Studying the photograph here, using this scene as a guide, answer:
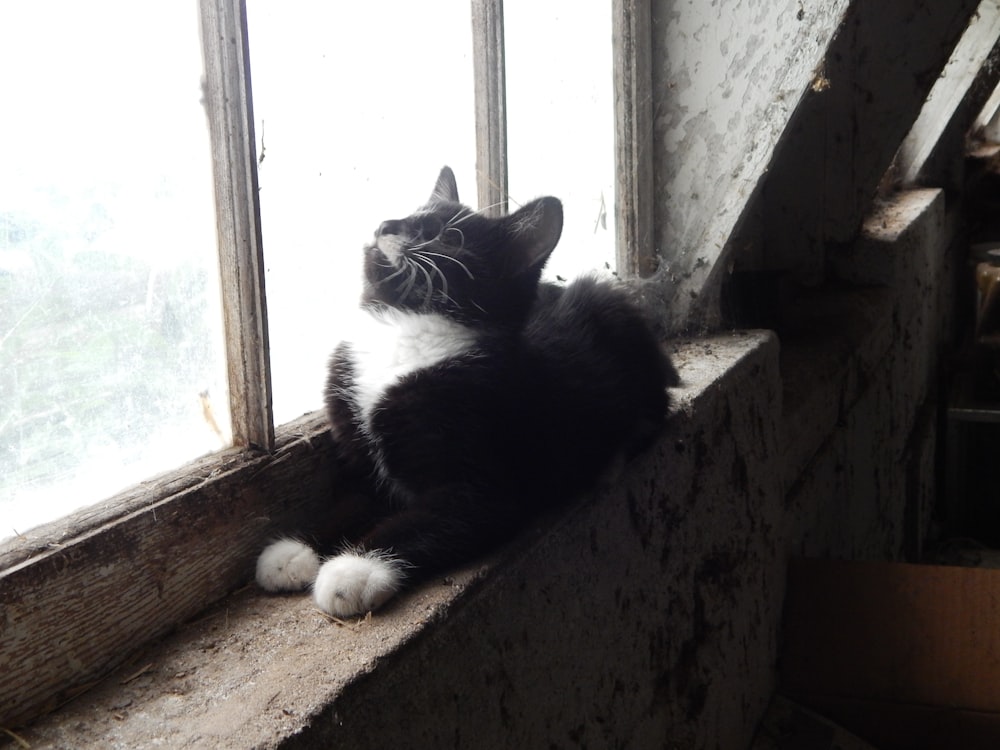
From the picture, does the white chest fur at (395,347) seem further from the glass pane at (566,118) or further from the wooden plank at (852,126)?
the wooden plank at (852,126)

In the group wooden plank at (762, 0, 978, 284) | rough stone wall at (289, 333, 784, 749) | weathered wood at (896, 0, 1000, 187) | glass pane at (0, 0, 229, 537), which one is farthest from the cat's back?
weathered wood at (896, 0, 1000, 187)

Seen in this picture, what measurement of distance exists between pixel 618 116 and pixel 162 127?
1.23m

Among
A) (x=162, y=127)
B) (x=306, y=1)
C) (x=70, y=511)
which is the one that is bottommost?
(x=70, y=511)

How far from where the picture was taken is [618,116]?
204 centimetres

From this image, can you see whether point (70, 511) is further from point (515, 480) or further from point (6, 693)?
point (515, 480)

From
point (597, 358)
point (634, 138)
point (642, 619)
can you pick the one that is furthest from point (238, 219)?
point (634, 138)

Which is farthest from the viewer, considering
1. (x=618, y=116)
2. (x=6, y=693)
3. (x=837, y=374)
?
(x=837, y=374)

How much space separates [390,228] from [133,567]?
0.59 metres

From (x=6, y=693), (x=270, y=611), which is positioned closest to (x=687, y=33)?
(x=270, y=611)

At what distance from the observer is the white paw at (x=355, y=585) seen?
1.02m

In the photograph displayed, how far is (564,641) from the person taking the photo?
4.25 ft

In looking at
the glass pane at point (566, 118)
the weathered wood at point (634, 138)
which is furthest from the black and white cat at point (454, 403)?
the weathered wood at point (634, 138)

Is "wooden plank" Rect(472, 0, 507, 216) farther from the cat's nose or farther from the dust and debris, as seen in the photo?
the dust and debris

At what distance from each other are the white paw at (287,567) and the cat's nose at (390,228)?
47 centimetres
